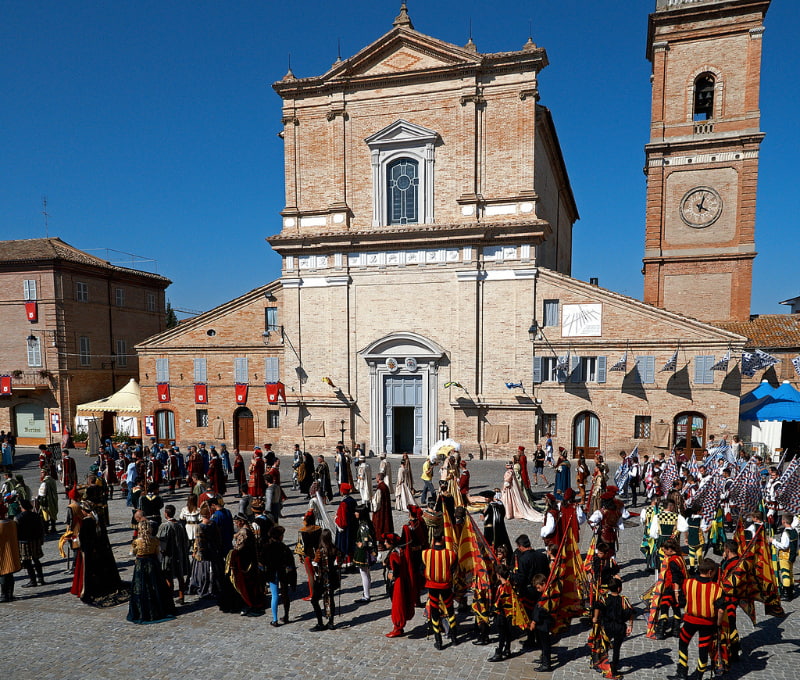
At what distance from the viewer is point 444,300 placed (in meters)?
23.5

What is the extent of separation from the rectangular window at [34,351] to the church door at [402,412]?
807 inches

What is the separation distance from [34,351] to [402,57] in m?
25.5

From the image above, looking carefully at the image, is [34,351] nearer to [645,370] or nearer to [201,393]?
[201,393]

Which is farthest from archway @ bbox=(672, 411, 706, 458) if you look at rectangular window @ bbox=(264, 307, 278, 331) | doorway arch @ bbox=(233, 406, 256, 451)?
doorway arch @ bbox=(233, 406, 256, 451)

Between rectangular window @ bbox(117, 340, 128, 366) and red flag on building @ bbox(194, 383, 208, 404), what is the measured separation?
10.3 meters

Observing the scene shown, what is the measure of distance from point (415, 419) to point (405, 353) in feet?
10.3

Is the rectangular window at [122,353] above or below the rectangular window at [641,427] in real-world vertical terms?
above

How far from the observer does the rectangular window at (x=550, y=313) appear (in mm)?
22828

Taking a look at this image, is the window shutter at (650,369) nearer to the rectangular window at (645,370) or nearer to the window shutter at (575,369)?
the rectangular window at (645,370)

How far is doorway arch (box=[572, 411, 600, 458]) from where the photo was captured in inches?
894

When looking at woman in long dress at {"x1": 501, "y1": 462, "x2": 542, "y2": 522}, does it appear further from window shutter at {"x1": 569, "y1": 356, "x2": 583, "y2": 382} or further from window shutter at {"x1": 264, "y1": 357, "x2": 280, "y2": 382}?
window shutter at {"x1": 264, "y1": 357, "x2": 280, "y2": 382}

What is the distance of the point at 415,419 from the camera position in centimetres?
2442

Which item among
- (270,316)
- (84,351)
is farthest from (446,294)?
(84,351)

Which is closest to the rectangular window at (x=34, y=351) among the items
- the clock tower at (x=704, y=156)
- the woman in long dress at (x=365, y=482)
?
the woman in long dress at (x=365, y=482)
